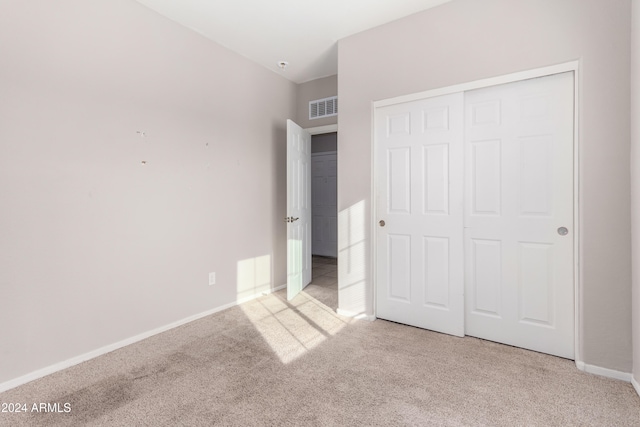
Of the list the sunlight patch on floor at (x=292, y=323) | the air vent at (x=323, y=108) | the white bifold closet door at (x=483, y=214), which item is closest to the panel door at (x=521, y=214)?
the white bifold closet door at (x=483, y=214)

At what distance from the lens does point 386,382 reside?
1899 millimetres

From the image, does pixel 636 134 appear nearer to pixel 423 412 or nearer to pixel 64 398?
pixel 423 412

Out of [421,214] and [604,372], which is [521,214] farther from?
[604,372]

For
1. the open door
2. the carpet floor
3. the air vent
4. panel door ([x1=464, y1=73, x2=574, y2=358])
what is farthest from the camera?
the air vent

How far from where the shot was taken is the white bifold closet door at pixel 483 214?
2.18m

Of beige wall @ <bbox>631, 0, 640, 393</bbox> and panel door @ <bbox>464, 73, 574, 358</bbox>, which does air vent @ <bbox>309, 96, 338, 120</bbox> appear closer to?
panel door @ <bbox>464, 73, 574, 358</bbox>

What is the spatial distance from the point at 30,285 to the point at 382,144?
2.84 meters

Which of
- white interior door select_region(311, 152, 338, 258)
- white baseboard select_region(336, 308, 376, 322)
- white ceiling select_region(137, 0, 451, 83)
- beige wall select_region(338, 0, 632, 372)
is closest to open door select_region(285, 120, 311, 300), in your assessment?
white baseboard select_region(336, 308, 376, 322)

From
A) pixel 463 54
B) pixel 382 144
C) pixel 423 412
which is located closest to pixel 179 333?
pixel 423 412

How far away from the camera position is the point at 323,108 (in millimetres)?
4020

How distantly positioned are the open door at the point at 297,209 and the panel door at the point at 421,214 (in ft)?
3.68

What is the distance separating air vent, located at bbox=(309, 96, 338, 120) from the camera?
391 centimetres

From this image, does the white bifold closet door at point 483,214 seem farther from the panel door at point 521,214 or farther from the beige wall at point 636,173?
the beige wall at point 636,173

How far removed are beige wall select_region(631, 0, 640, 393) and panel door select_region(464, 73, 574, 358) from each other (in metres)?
0.31
